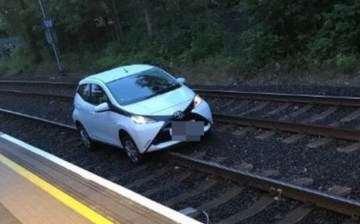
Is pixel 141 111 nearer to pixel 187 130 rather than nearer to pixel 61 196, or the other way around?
pixel 187 130

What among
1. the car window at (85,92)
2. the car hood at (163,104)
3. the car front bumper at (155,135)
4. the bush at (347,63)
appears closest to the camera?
the car front bumper at (155,135)

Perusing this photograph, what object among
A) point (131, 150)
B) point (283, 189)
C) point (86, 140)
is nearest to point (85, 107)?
point (86, 140)

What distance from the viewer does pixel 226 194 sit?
7.80 meters

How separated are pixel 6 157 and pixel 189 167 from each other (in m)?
4.41

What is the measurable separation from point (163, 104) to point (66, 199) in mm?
2745

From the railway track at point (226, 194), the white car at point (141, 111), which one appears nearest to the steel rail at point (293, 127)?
the white car at point (141, 111)

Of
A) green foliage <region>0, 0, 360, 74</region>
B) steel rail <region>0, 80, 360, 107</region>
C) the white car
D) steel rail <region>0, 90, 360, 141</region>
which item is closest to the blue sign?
green foliage <region>0, 0, 360, 74</region>

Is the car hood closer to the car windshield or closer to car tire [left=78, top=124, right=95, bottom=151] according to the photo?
the car windshield

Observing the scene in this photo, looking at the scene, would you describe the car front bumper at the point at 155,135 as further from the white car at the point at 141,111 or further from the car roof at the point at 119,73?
the car roof at the point at 119,73

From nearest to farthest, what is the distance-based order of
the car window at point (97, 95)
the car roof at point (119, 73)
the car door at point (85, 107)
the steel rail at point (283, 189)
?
the steel rail at point (283, 189) < the car window at point (97, 95) < the car roof at point (119, 73) < the car door at point (85, 107)

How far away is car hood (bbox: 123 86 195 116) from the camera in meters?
10.0

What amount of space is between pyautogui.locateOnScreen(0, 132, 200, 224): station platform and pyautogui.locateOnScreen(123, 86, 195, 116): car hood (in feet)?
4.74

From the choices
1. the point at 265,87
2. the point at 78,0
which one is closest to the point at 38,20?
the point at 78,0

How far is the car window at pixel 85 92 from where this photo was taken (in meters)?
11.9
